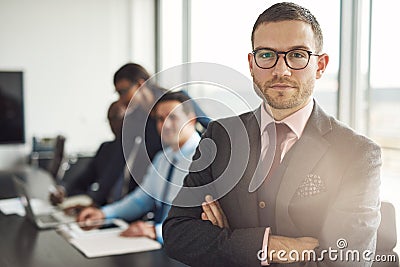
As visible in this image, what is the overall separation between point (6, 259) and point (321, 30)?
0.92 meters

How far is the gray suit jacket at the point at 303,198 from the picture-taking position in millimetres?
721

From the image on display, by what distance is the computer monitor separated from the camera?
3.22m

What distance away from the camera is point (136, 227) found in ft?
4.71

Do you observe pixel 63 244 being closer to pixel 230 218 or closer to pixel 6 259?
pixel 6 259

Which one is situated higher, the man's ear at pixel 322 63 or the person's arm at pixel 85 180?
the man's ear at pixel 322 63

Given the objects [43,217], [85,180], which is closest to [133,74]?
[43,217]

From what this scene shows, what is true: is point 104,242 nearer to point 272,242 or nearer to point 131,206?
point 131,206

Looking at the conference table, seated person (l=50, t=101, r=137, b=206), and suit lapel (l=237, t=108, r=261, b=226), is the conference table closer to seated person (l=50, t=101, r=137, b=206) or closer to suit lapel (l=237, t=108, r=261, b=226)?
seated person (l=50, t=101, r=137, b=206)

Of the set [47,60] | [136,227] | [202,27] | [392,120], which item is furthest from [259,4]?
[47,60]

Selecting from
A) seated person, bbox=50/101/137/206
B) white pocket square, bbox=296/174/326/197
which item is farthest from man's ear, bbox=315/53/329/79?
seated person, bbox=50/101/137/206

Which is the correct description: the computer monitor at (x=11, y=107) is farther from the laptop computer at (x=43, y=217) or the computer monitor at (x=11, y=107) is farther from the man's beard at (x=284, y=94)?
the man's beard at (x=284, y=94)

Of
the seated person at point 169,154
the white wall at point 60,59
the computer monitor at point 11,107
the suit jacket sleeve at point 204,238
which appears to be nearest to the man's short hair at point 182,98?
the seated person at point 169,154

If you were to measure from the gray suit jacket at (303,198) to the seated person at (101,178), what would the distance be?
884 millimetres

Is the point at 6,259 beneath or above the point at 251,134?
beneath
